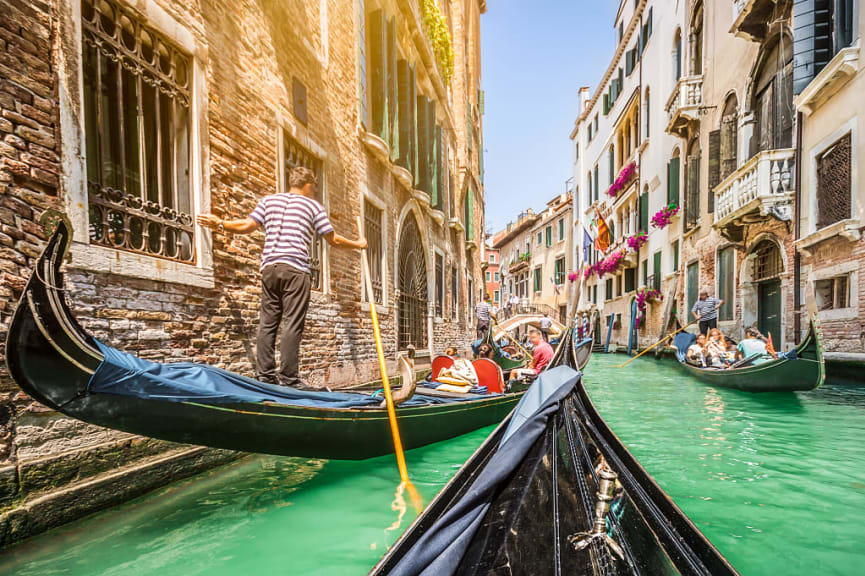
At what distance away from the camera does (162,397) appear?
1690 mm

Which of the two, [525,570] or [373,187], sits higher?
[373,187]

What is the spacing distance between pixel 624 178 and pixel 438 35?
8412 millimetres

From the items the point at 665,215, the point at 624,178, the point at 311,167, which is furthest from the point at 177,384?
the point at 624,178

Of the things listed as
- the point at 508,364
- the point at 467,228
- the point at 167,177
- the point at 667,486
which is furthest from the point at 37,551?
the point at 467,228

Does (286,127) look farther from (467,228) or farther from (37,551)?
(467,228)

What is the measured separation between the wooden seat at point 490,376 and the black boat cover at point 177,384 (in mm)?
2115

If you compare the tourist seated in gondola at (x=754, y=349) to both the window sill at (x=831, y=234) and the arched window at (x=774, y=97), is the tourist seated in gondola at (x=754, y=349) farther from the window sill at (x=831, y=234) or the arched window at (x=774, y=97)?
the arched window at (x=774, y=97)

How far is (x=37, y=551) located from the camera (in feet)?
5.66

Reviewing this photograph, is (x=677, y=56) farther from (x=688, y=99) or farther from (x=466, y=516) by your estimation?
(x=466, y=516)

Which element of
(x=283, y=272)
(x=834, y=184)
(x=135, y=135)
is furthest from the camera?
(x=834, y=184)

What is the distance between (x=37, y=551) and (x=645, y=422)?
13.9ft

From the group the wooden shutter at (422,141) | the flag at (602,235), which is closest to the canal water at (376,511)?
the wooden shutter at (422,141)

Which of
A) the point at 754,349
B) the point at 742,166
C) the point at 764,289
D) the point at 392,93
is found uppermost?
the point at 392,93

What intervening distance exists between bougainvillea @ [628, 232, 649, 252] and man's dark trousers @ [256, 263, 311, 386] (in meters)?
12.3
